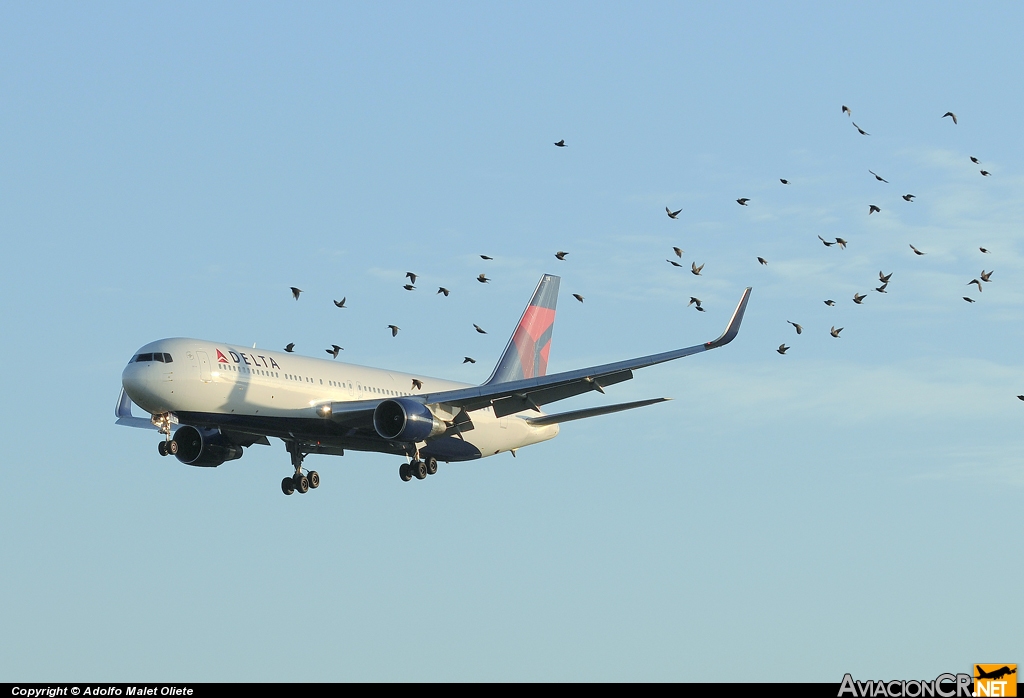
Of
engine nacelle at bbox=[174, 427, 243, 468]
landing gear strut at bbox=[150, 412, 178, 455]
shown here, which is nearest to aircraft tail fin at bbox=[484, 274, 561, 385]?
engine nacelle at bbox=[174, 427, 243, 468]

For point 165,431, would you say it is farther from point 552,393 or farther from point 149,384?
point 552,393

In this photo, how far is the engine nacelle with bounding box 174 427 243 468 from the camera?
208 feet

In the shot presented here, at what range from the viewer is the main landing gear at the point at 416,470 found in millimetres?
62500

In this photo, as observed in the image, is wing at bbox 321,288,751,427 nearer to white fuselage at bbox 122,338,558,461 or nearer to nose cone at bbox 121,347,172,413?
white fuselage at bbox 122,338,558,461

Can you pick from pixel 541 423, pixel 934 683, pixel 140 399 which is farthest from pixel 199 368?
→ pixel 934 683

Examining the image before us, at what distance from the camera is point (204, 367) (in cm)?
5512

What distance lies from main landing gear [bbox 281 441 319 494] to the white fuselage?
7.64 feet

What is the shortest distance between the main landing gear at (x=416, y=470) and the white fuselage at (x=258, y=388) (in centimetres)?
100

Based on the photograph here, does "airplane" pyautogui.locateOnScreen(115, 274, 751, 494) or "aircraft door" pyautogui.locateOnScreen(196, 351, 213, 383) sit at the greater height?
"aircraft door" pyautogui.locateOnScreen(196, 351, 213, 383)

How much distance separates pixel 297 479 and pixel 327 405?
536cm

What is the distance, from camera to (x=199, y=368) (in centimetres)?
5497

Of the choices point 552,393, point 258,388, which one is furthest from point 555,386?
point 258,388

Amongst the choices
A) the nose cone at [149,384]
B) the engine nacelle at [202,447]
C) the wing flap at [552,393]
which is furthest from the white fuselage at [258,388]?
the engine nacelle at [202,447]

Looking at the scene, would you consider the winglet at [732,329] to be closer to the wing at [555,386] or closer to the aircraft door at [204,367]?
the wing at [555,386]
